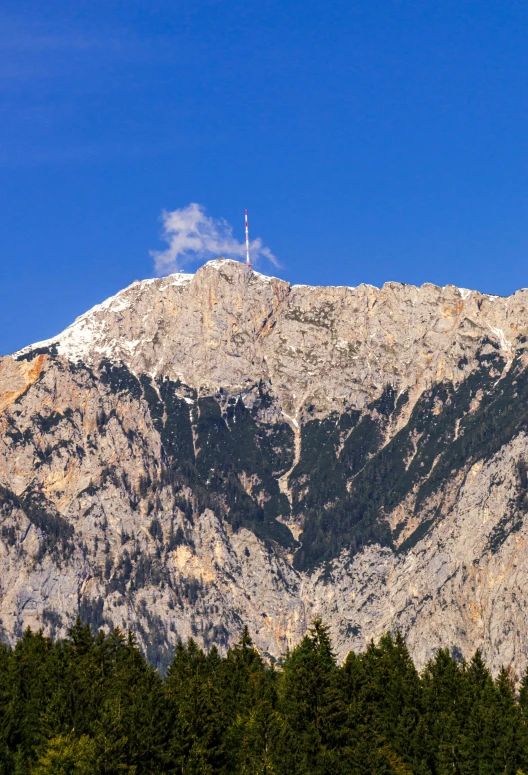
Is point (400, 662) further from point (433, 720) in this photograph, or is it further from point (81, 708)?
point (81, 708)

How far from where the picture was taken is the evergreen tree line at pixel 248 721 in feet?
484

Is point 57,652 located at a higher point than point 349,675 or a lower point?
higher

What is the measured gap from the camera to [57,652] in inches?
7239

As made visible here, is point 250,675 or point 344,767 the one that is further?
point 250,675

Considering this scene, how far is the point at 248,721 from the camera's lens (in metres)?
166

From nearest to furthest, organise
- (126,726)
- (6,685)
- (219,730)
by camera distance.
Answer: (126,726) → (219,730) → (6,685)

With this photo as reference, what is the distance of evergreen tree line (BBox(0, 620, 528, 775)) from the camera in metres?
148

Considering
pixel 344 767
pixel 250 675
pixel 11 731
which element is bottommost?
pixel 344 767

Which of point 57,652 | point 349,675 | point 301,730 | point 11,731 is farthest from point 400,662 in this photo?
point 11,731

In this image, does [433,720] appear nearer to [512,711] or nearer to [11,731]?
[512,711]

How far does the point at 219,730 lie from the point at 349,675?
2577 cm

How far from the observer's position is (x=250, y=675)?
196000 mm

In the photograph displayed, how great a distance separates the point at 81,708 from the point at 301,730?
2555cm

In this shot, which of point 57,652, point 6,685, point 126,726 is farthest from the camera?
point 57,652
